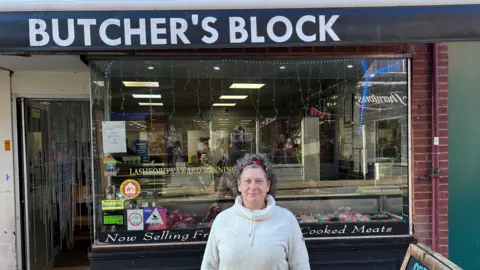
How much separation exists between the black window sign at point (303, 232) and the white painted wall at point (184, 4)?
78.0 inches

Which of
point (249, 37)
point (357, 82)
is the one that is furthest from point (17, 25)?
point (357, 82)

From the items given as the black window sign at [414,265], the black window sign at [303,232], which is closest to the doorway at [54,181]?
the black window sign at [303,232]

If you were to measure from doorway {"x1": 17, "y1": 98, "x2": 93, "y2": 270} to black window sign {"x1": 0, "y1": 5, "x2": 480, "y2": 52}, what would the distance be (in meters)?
1.90

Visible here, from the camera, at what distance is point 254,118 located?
5.85 m

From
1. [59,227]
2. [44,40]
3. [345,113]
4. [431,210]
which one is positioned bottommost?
[59,227]

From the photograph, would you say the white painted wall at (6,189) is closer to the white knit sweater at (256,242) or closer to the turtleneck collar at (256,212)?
the white knit sweater at (256,242)

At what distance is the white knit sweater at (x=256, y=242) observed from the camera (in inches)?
74.7

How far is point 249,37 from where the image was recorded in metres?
2.83

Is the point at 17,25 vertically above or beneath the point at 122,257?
above

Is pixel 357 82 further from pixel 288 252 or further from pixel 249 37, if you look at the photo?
pixel 288 252

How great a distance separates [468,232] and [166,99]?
3661mm

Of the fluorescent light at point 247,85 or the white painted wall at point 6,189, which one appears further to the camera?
the fluorescent light at point 247,85

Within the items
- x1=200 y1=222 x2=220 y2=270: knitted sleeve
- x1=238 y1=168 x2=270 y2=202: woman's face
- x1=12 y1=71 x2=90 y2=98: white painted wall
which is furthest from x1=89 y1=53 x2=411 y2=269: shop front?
x1=238 y1=168 x2=270 y2=202: woman's face

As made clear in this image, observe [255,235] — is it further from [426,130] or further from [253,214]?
[426,130]
